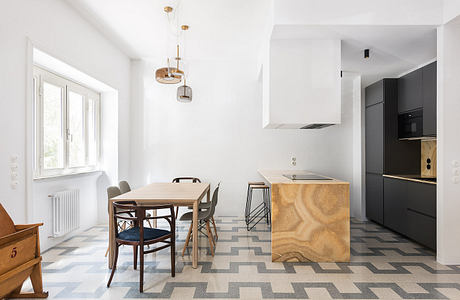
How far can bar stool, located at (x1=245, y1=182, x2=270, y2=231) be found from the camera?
16.3ft

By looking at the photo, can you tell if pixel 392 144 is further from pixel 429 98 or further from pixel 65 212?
pixel 65 212

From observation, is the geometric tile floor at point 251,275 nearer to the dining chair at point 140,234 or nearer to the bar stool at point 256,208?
the dining chair at point 140,234

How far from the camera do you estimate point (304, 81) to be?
367 cm

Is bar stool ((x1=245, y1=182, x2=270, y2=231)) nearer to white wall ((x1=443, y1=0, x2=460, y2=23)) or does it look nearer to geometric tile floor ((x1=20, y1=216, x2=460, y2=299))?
geometric tile floor ((x1=20, y1=216, x2=460, y2=299))

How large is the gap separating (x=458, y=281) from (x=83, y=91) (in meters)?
5.35

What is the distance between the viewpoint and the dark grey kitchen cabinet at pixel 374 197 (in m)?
4.86

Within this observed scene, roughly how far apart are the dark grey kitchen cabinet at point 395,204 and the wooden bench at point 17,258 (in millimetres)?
4397

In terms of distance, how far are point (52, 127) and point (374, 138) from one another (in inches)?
194

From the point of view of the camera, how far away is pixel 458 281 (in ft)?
9.29

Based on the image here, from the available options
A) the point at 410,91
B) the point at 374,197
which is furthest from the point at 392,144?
the point at 374,197

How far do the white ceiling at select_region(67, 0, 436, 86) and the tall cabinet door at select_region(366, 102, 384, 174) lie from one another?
0.66 metres

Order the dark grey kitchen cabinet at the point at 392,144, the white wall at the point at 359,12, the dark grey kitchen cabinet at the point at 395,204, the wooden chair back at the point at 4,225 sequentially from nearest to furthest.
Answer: the wooden chair back at the point at 4,225
the white wall at the point at 359,12
the dark grey kitchen cabinet at the point at 395,204
the dark grey kitchen cabinet at the point at 392,144

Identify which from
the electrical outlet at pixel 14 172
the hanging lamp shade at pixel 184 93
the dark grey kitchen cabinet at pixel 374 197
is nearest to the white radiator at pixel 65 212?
the electrical outlet at pixel 14 172

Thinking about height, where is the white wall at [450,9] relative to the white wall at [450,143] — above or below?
above
